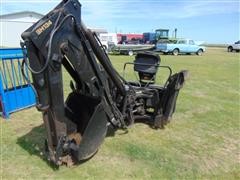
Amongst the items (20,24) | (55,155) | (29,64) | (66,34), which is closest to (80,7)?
(66,34)

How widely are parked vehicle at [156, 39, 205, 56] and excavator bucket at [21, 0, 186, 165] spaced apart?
20904 millimetres

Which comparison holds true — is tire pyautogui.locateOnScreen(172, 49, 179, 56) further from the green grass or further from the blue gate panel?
the blue gate panel

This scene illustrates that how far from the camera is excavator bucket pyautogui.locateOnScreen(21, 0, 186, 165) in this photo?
2949mm

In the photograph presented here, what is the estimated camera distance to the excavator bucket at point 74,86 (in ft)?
9.68

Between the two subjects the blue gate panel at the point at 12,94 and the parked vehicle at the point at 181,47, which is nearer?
the blue gate panel at the point at 12,94

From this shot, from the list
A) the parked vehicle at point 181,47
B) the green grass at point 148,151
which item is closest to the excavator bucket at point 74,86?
the green grass at point 148,151

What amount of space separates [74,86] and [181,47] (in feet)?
74.2

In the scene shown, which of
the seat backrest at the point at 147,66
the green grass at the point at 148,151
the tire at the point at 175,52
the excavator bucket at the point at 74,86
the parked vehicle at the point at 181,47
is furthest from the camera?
the tire at the point at 175,52

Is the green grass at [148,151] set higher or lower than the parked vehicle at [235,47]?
lower

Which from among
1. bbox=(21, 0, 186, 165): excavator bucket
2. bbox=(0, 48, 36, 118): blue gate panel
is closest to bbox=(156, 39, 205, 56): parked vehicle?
bbox=(0, 48, 36, 118): blue gate panel

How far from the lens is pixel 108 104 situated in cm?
395

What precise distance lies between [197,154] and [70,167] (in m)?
1.85

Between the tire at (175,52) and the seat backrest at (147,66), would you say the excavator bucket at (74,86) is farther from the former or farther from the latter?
the tire at (175,52)

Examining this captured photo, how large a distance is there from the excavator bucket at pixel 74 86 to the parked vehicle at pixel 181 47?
823 inches
